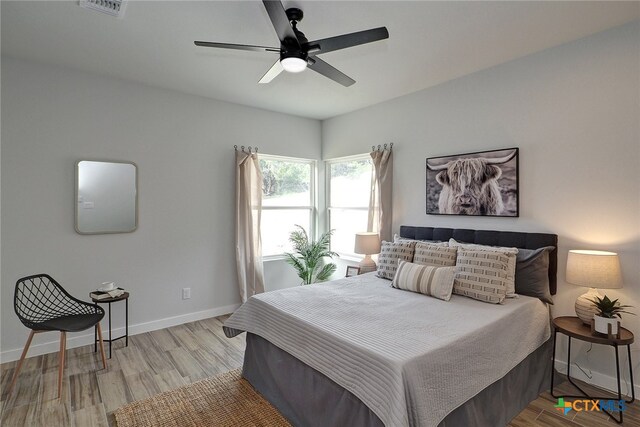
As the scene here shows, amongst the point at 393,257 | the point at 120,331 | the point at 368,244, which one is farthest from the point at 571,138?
the point at 120,331

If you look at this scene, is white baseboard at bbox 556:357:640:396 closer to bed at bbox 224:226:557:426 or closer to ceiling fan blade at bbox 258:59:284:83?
bed at bbox 224:226:557:426

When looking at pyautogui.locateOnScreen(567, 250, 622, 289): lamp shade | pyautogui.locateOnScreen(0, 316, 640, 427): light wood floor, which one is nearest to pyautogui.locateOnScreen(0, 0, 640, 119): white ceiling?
pyautogui.locateOnScreen(567, 250, 622, 289): lamp shade

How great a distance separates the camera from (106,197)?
335 cm

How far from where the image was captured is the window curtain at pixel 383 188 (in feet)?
13.1

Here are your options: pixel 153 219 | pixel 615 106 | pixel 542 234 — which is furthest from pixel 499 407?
pixel 153 219

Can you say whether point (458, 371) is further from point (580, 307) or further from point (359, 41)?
point (359, 41)

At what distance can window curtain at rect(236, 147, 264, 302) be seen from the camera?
4148 mm

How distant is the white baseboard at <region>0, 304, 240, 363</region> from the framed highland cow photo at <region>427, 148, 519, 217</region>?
2858 mm

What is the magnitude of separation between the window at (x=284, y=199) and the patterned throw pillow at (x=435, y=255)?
7.20ft

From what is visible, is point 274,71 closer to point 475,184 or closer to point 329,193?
point 475,184

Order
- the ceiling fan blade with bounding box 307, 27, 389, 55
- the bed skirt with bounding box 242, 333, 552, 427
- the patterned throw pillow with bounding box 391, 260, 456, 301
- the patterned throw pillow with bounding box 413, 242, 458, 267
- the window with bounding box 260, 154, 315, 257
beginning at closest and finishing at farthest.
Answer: the bed skirt with bounding box 242, 333, 552, 427 → the ceiling fan blade with bounding box 307, 27, 389, 55 → the patterned throw pillow with bounding box 391, 260, 456, 301 → the patterned throw pillow with bounding box 413, 242, 458, 267 → the window with bounding box 260, 154, 315, 257

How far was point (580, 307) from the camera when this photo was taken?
93.4 inches

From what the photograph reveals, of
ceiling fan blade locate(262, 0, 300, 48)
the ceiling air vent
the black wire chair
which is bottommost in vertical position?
the black wire chair

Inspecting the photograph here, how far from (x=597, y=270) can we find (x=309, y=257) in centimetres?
306
